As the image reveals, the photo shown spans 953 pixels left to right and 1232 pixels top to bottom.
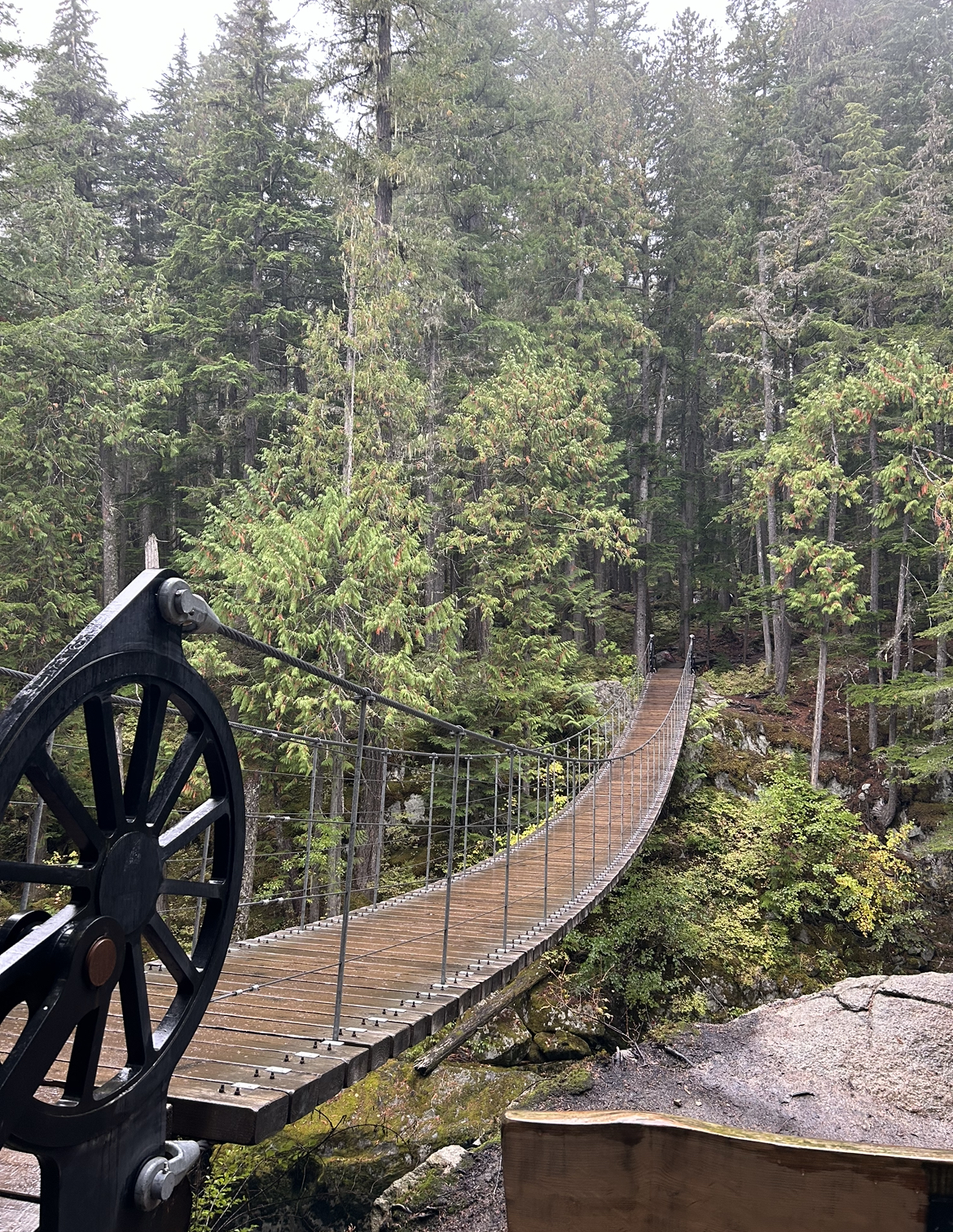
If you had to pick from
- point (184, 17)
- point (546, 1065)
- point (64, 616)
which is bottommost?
point (546, 1065)

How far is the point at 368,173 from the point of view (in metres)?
9.84

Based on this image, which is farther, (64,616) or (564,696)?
(564,696)

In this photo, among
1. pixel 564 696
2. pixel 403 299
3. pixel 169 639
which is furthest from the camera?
pixel 564 696

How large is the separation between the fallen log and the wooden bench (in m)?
4.40

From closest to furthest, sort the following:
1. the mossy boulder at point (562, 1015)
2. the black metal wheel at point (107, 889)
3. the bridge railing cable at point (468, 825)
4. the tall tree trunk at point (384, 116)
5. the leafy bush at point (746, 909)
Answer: the black metal wheel at point (107, 889)
the bridge railing cable at point (468, 825)
the mossy boulder at point (562, 1015)
the leafy bush at point (746, 909)
the tall tree trunk at point (384, 116)

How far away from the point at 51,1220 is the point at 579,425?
1189cm

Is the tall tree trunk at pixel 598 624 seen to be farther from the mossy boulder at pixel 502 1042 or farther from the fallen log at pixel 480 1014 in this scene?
the mossy boulder at pixel 502 1042

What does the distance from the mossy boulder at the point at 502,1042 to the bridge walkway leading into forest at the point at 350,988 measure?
Answer: 1.31 metres

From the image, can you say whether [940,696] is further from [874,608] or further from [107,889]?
[107,889]

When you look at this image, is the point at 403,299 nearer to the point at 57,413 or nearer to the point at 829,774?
the point at 57,413

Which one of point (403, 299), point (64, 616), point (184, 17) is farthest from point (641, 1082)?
point (184, 17)

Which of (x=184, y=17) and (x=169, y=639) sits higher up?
(x=184, y=17)

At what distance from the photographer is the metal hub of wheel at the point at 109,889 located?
42.3 inches

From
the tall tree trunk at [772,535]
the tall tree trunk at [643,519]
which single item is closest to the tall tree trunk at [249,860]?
the tall tree trunk at [772,535]
